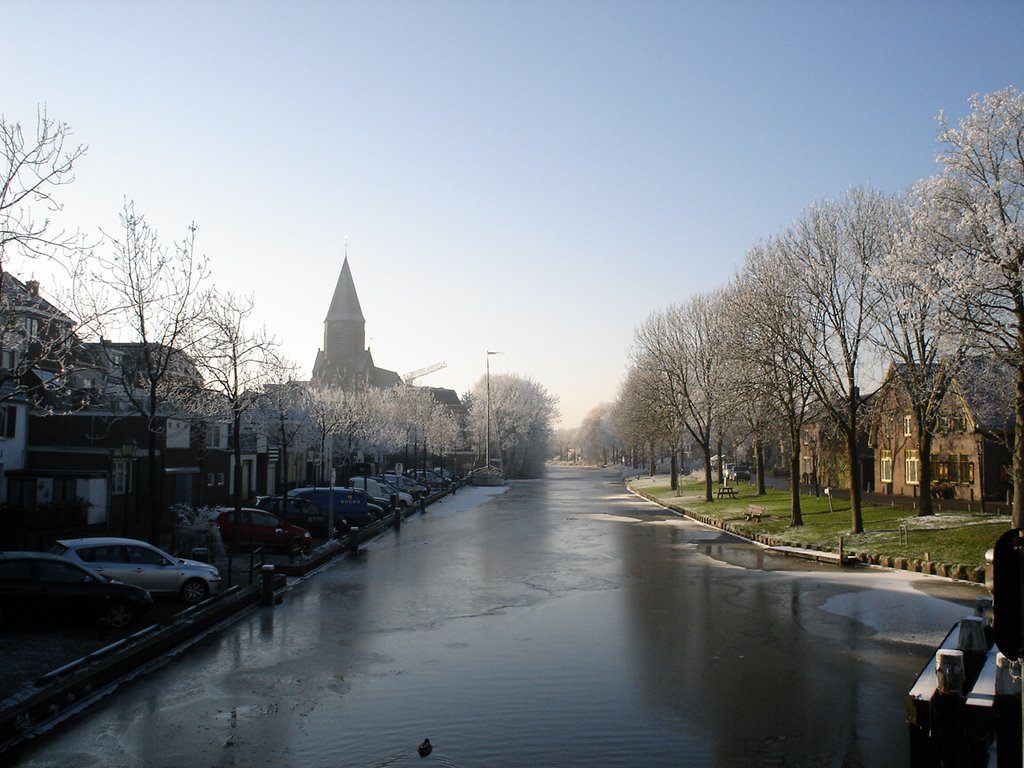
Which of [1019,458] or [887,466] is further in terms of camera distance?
[887,466]

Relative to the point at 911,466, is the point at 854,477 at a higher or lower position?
higher

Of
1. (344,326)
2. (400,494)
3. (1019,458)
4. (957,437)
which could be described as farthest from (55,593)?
(344,326)

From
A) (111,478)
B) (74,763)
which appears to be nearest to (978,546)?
(74,763)

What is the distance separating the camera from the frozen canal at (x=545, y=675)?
9.84 metres

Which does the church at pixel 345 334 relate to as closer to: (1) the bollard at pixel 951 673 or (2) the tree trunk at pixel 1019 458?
(2) the tree trunk at pixel 1019 458

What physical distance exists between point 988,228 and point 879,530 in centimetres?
1232

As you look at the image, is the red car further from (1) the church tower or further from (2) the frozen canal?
(1) the church tower

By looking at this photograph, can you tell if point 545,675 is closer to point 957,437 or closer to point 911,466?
point 957,437

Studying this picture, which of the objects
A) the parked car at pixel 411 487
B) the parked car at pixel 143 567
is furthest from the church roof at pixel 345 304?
the parked car at pixel 143 567

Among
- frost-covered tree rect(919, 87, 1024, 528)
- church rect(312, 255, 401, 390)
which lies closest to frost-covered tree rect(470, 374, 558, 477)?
church rect(312, 255, 401, 390)

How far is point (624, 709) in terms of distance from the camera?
37.4 feet

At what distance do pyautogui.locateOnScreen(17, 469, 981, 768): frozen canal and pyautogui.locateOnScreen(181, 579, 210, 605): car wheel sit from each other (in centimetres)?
126

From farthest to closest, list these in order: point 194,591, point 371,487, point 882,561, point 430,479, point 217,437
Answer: point 430,479 → point 371,487 → point 217,437 → point 882,561 → point 194,591

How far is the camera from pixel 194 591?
18.5 metres
